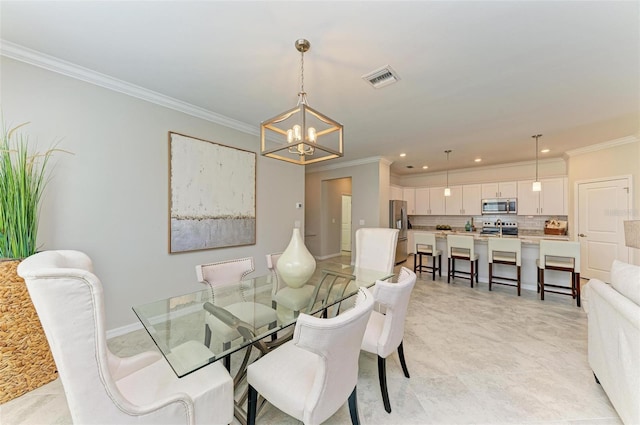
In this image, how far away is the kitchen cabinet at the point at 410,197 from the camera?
7.02 metres

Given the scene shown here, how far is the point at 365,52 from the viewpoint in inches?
75.7

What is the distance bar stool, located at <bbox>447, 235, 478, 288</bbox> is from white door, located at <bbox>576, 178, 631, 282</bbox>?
209 cm

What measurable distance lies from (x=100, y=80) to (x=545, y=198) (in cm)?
754

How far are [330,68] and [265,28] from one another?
2.12 ft

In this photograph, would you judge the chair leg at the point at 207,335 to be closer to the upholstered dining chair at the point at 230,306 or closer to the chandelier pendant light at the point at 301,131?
the upholstered dining chair at the point at 230,306

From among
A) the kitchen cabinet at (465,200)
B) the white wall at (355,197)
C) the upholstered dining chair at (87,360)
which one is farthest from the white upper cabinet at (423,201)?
the upholstered dining chair at (87,360)

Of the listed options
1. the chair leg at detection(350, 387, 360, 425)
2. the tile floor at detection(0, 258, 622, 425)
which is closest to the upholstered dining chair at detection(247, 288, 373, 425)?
the chair leg at detection(350, 387, 360, 425)

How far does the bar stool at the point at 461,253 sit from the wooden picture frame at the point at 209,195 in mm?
3494

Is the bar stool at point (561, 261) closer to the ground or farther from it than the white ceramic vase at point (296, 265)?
closer to the ground

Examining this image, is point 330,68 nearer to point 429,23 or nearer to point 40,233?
point 429,23

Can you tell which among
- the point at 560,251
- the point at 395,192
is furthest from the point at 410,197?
the point at 560,251

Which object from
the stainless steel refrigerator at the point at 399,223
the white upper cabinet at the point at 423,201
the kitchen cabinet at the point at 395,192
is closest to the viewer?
the stainless steel refrigerator at the point at 399,223

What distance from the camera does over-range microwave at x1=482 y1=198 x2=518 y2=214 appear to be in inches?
218

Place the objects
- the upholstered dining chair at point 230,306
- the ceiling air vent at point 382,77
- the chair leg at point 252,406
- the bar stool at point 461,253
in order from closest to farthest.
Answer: the chair leg at point 252,406 → the upholstered dining chair at point 230,306 → the ceiling air vent at point 382,77 → the bar stool at point 461,253
